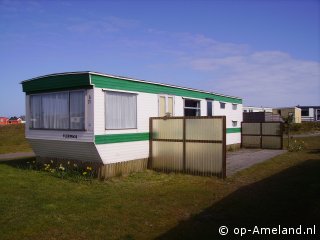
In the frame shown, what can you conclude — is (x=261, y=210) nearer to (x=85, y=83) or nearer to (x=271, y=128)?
(x=85, y=83)

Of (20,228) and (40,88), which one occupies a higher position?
(40,88)

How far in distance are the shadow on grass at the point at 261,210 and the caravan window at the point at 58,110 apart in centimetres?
542

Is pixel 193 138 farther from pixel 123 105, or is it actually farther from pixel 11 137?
pixel 11 137

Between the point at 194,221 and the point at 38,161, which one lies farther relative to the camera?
the point at 38,161

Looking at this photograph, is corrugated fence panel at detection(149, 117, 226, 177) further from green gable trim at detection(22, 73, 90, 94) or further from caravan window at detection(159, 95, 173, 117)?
green gable trim at detection(22, 73, 90, 94)

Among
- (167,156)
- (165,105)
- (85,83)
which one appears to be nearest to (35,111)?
(85,83)

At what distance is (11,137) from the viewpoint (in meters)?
27.3

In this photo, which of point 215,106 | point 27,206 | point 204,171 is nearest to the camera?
point 27,206

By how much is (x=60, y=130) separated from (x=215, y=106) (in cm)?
958

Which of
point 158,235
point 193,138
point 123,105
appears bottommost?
point 158,235

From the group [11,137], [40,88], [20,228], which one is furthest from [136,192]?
[11,137]

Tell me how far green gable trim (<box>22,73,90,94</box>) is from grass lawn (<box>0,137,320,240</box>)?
2943 mm

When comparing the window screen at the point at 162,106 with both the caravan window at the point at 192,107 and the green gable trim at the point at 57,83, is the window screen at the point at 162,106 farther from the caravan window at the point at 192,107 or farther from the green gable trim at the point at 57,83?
the green gable trim at the point at 57,83

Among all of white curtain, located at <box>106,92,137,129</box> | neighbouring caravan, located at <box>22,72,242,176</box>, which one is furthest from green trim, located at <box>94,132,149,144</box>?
white curtain, located at <box>106,92,137,129</box>
